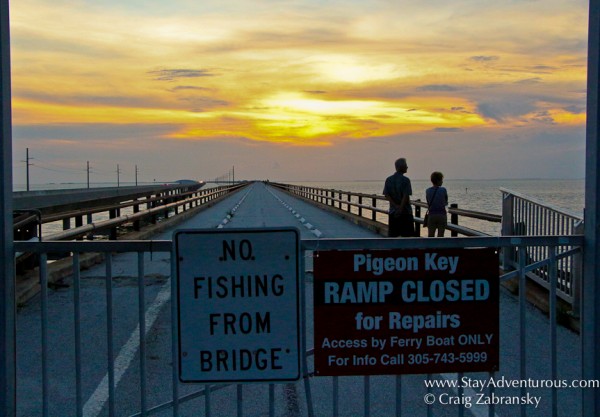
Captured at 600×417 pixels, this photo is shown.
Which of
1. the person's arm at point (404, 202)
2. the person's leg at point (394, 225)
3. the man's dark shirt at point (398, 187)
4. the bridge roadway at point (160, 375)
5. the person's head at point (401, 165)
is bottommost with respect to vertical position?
the bridge roadway at point (160, 375)

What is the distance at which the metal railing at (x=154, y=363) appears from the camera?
4.07 metres

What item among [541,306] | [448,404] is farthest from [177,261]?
[541,306]

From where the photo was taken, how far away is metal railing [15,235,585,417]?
4.07 metres

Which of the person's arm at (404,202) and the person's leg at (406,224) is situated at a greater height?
the person's arm at (404,202)

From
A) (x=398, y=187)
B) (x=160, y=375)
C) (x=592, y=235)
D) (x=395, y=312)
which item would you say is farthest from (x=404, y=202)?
(x=395, y=312)

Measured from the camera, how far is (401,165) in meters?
12.4

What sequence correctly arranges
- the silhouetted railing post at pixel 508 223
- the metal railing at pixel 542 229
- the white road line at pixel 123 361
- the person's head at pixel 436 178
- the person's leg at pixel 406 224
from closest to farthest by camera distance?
the white road line at pixel 123 361 < the metal railing at pixel 542 229 < the silhouetted railing post at pixel 508 223 < the person's head at pixel 436 178 < the person's leg at pixel 406 224

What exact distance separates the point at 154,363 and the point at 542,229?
559 centimetres

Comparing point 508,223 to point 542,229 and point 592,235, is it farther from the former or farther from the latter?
point 592,235

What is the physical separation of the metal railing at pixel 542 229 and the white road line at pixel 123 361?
4.21 meters

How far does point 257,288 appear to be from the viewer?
156 inches

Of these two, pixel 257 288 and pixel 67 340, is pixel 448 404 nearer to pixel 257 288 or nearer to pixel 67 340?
pixel 257 288

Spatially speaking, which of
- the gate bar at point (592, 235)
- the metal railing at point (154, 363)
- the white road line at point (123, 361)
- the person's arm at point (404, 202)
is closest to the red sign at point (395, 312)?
the metal railing at point (154, 363)

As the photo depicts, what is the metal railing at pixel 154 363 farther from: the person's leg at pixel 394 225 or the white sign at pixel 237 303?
the person's leg at pixel 394 225
